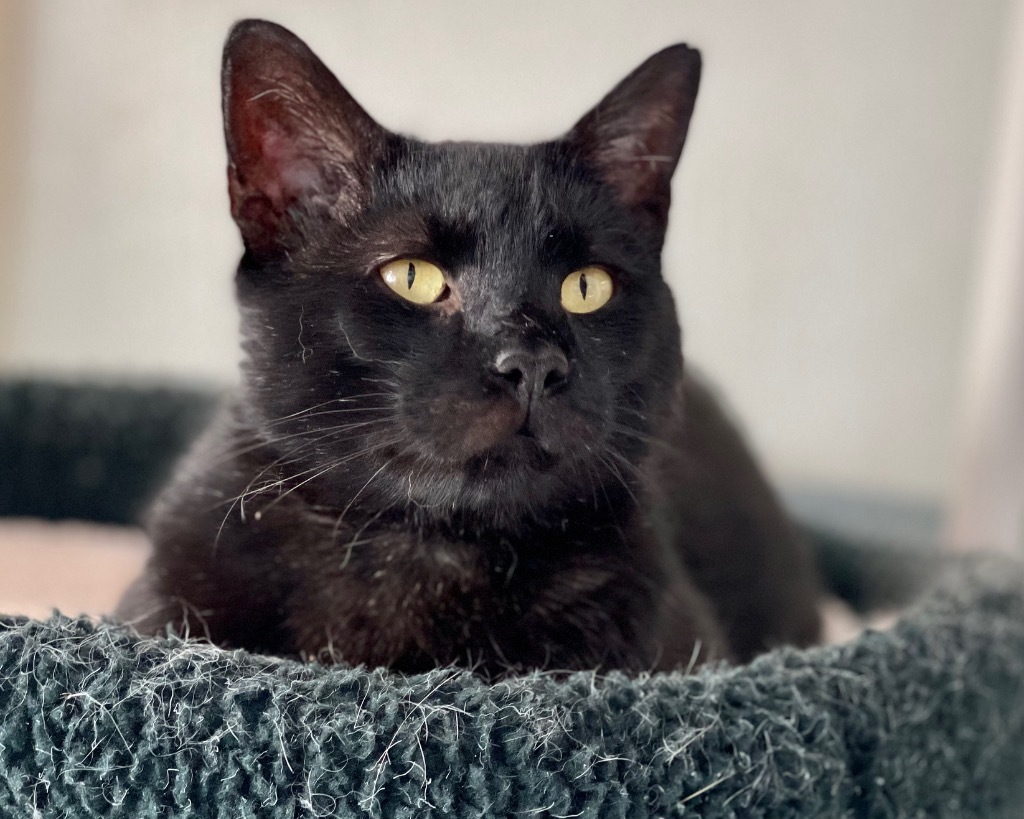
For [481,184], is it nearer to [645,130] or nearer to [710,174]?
[645,130]

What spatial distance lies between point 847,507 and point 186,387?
113 cm

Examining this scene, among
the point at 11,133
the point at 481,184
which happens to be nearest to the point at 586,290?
the point at 481,184

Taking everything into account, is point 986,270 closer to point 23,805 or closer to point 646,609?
point 646,609

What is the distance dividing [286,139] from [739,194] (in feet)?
2.96

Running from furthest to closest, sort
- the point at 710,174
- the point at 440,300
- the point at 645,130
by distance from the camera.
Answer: the point at 710,174 < the point at 645,130 < the point at 440,300

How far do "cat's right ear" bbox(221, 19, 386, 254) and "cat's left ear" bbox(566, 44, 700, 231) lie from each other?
170 millimetres

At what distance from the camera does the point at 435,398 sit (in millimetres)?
624

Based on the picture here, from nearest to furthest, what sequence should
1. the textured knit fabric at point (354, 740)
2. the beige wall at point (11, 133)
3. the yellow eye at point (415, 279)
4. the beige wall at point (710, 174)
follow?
the textured knit fabric at point (354, 740)
the yellow eye at point (415, 279)
the beige wall at point (710, 174)
the beige wall at point (11, 133)

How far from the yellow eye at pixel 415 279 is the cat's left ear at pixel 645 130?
6.9 inches

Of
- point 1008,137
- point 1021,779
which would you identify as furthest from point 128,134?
point 1008,137

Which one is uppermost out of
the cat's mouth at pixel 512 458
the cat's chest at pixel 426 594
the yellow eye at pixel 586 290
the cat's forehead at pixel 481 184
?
the cat's forehead at pixel 481 184

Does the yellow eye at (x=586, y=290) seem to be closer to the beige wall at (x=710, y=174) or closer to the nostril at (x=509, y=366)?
the nostril at (x=509, y=366)

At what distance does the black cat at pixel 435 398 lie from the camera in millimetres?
653

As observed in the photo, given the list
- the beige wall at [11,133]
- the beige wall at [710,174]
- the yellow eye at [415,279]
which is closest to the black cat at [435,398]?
the yellow eye at [415,279]
